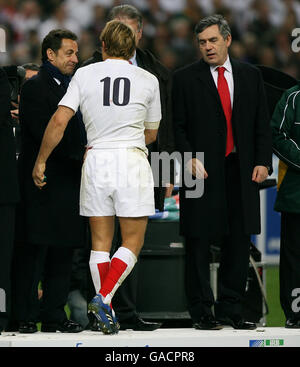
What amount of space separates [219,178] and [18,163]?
125 centimetres

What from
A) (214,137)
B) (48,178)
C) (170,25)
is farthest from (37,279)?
(170,25)

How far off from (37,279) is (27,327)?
0.34m

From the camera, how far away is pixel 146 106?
17.2 feet

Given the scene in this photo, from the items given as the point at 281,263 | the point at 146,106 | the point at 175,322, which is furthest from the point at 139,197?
the point at 175,322

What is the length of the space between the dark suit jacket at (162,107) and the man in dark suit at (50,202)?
314 mm

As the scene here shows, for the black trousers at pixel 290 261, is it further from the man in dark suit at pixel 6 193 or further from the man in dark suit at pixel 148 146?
the man in dark suit at pixel 6 193

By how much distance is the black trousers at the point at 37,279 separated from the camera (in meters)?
5.58

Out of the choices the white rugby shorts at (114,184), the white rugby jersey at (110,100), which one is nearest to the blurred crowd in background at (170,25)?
the white rugby jersey at (110,100)

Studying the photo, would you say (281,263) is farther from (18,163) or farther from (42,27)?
(42,27)

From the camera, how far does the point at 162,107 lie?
19.0 feet

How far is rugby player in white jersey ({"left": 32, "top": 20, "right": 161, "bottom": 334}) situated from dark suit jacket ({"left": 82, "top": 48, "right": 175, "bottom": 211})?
22.8 inches

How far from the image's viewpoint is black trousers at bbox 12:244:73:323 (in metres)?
5.58

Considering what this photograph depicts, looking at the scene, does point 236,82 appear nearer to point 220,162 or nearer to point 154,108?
point 220,162
